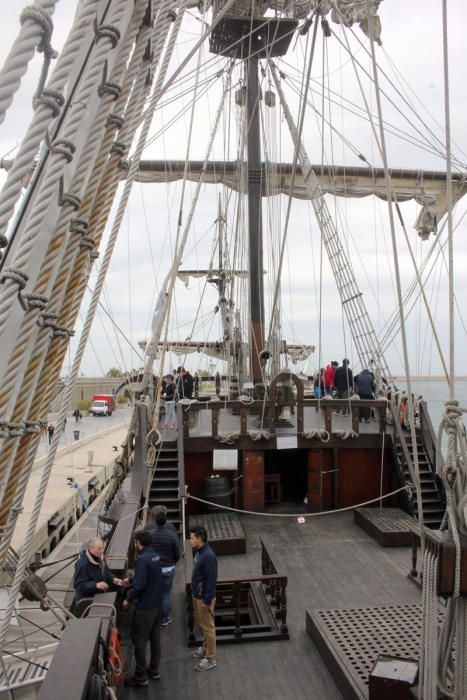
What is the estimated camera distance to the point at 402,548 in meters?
7.33

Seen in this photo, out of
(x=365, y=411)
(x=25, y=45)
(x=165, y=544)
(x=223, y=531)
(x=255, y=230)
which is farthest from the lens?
(x=255, y=230)

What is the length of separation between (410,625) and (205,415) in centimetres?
753

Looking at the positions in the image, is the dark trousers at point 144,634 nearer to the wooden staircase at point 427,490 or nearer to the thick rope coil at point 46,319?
the thick rope coil at point 46,319

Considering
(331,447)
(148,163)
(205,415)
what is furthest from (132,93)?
(148,163)

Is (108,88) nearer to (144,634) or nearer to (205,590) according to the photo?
(205,590)

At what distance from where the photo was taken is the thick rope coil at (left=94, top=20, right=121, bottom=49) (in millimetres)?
2529

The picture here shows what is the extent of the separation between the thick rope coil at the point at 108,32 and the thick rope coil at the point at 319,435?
718cm

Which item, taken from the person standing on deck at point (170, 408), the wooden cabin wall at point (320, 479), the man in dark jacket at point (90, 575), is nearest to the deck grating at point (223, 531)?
the wooden cabin wall at point (320, 479)

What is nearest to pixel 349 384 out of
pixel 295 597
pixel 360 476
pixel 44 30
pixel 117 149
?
pixel 360 476

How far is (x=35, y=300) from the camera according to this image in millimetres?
2189

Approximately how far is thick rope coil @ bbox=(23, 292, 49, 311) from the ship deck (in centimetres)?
340

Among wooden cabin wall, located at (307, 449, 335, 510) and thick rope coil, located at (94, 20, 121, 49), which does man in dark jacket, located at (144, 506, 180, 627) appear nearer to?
thick rope coil, located at (94, 20, 121, 49)

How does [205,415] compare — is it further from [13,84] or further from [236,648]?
[13,84]

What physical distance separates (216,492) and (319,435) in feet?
5.92
